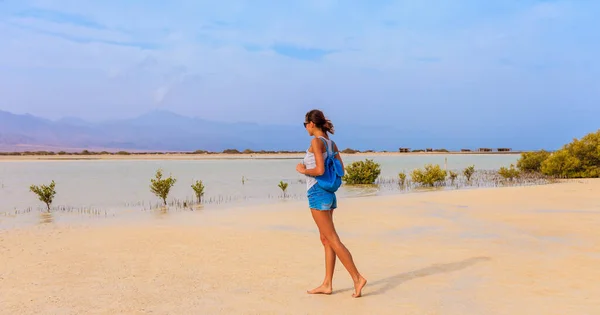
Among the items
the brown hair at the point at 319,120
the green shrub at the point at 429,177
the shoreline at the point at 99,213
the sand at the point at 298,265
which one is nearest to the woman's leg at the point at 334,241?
the sand at the point at 298,265

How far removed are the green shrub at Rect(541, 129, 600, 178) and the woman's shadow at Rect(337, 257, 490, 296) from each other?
72.5 ft

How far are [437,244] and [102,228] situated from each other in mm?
6893

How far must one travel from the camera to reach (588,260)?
22.6ft

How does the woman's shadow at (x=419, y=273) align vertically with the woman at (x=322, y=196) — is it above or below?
below

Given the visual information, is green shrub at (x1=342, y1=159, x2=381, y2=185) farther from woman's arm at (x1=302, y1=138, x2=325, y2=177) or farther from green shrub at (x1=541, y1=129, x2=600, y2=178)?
woman's arm at (x1=302, y1=138, x2=325, y2=177)

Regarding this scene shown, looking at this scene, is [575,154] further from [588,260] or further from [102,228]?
[102,228]

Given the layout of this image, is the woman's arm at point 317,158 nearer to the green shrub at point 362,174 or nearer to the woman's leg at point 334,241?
the woman's leg at point 334,241

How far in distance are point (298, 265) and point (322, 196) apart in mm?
2053

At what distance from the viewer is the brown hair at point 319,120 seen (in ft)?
17.2

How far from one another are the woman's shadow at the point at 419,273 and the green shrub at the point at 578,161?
72.5 ft

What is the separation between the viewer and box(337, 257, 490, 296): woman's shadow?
224 inches

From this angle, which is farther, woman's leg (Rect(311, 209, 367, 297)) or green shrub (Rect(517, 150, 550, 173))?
green shrub (Rect(517, 150, 550, 173))

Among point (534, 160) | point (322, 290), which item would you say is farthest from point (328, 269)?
point (534, 160)

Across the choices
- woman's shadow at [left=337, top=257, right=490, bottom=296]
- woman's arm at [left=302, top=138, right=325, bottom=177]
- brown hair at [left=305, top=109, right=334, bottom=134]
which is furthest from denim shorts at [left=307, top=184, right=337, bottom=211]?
woman's shadow at [left=337, top=257, right=490, bottom=296]
